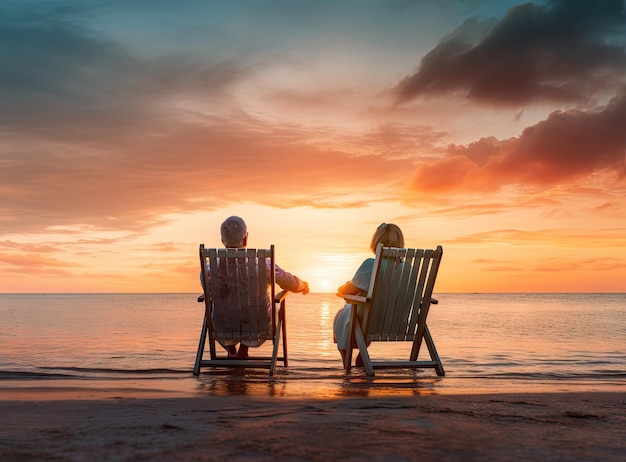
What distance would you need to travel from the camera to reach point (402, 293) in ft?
24.1

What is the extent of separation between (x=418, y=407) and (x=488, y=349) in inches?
350

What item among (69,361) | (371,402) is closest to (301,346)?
(69,361)

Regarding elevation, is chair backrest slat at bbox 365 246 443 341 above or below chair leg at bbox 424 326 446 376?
above

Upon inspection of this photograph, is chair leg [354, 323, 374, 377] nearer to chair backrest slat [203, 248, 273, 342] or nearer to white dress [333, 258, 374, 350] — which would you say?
white dress [333, 258, 374, 350]

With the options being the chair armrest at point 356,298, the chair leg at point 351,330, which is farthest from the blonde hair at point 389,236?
the chair leg at point 351,330

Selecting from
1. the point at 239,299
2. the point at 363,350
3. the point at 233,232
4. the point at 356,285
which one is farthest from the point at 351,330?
the point at 233,232

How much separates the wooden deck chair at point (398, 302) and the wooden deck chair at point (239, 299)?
94cm

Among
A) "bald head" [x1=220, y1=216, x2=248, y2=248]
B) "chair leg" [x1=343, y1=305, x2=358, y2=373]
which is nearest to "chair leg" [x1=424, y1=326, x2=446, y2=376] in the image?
"chair leg" [x1=343, y1=305, x2=358, y2=373]

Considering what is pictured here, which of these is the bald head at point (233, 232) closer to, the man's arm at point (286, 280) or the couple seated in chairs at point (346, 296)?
the couple seated in chairs at point (346, 296)

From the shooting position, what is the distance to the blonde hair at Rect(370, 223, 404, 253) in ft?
24.5

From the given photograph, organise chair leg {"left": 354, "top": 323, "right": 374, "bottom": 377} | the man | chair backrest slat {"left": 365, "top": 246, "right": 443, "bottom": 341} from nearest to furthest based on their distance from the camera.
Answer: chair leg {"left": 354, "top": 323, "right": 374, "bottom": 377}
chair backrest slat {"left": 365, "top": 246, "right": 443, "bottom": 341}
the man

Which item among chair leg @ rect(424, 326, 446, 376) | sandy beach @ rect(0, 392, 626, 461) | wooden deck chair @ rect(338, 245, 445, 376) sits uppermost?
wooden deck chair @ rect(338, 245, 445, 376)

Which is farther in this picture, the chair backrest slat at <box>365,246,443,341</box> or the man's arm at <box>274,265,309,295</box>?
the man's arm at <box>274,265,309,295</box>

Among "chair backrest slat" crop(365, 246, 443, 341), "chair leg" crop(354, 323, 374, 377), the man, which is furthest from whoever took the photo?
the man
